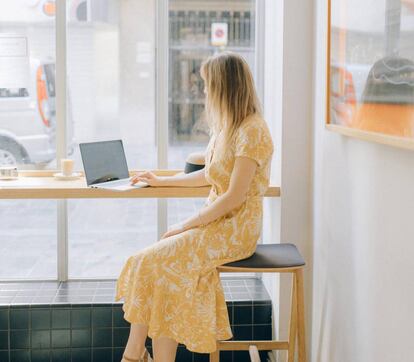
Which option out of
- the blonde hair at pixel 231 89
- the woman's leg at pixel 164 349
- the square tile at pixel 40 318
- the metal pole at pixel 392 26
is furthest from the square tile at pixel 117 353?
the metal pole at pixel 392 26

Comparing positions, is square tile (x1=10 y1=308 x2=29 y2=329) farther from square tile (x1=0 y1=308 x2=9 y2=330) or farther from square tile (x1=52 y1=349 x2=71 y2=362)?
square tile (x1=52 y1=349 x2=71 y2=362)

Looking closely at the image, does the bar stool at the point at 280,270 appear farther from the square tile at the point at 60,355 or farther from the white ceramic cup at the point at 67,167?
the white ceramic cup at the point at 67,167

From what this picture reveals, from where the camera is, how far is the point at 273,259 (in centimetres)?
261

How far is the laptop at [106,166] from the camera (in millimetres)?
3127

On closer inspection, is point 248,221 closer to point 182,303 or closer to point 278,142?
point 182,303

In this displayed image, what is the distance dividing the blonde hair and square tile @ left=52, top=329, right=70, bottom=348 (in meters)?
1.22

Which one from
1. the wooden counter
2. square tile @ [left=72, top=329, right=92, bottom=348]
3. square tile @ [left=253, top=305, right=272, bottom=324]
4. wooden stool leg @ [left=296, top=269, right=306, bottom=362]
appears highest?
the wooden counter

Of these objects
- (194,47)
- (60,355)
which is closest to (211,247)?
(60,355)

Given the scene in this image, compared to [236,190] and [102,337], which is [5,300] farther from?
[236,190]

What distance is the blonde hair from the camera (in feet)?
8.91

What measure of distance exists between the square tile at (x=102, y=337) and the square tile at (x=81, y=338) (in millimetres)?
22

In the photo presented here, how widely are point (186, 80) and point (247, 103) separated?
37.3 inches

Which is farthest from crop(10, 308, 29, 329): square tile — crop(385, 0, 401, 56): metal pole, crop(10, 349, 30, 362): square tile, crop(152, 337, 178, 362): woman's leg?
crop(385, 0, 401, 56): metal pole

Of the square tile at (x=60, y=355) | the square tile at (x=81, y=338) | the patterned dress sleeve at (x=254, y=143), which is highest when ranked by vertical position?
the patterned dress sleeve at (x=254, y=143)
